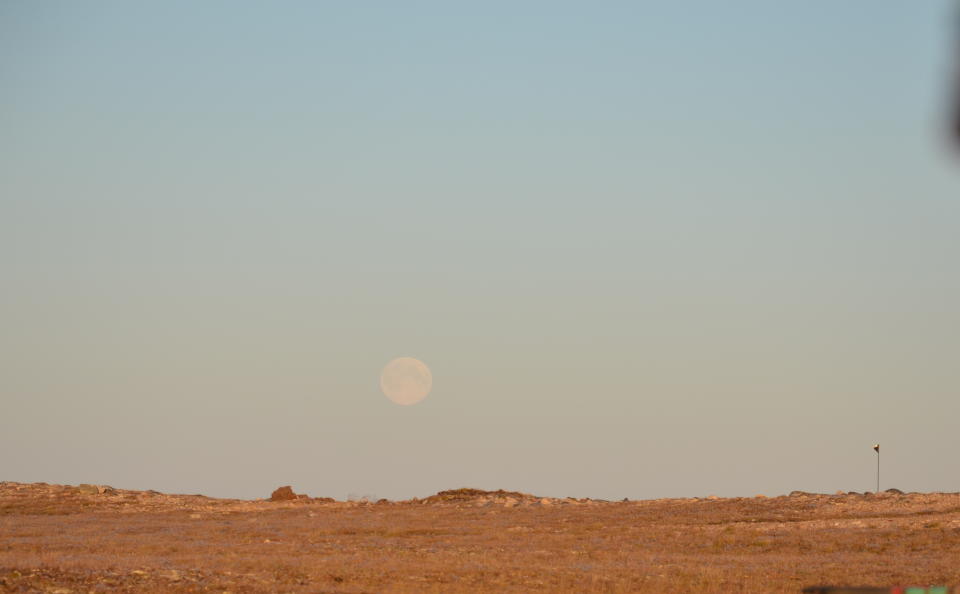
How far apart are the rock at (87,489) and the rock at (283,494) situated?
10.4m

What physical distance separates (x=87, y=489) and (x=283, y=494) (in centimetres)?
1165

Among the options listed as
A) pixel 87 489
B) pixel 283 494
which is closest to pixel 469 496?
pixel 283 494

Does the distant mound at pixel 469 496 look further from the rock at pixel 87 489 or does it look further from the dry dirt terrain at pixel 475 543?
the rock at pixel 87 489

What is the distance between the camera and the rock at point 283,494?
67512 mm

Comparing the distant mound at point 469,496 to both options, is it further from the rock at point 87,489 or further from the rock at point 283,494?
the rock at point 87,489

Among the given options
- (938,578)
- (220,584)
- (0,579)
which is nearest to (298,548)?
(220,584)

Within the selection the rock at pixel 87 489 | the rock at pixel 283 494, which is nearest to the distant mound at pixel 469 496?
the rock at pixel 283 494

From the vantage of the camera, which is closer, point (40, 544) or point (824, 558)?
point (824, 558)

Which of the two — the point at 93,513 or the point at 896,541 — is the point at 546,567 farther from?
the point at 93,513

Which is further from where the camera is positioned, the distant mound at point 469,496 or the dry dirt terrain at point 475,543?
the distant mound at point 469,496

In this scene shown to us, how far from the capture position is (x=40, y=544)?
37438 mm

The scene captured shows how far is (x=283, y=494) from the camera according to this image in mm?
68250

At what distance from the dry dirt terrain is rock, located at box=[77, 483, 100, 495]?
1.31m

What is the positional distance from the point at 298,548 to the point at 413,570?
26.4 ft
